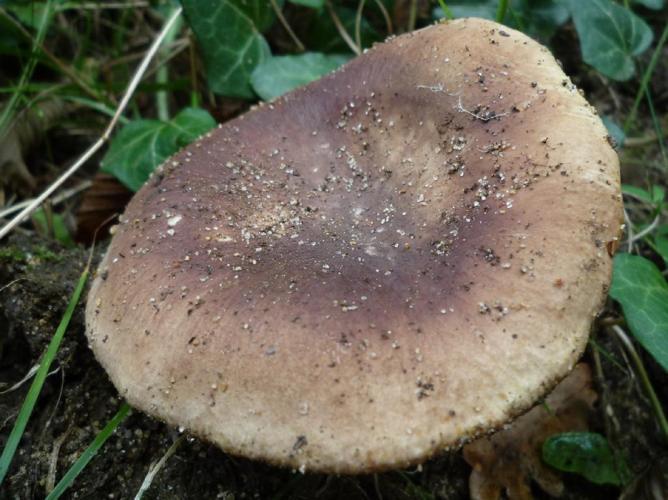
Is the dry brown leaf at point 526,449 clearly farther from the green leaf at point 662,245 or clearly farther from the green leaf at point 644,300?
the green leaf at point 662,245

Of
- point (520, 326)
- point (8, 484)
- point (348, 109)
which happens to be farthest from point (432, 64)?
point (8, 484)

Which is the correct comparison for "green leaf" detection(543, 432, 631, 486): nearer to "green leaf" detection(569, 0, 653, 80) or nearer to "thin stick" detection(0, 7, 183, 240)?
"green leaf" detection(569, 0, 653, 80)

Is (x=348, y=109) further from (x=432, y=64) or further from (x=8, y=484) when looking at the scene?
(x=8, y=484)

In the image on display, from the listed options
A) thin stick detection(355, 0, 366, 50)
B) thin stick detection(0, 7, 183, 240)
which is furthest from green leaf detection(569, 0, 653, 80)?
thin stick detection(0, 7, 183, 240)

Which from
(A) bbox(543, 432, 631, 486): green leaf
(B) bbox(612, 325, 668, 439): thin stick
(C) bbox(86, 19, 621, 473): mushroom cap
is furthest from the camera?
(B) bbox(612, 325, 668, 439): thin stick

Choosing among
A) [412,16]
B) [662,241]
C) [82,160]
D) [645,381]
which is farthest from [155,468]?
[412,16]

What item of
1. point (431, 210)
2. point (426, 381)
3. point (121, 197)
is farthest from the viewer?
point (121, 197)

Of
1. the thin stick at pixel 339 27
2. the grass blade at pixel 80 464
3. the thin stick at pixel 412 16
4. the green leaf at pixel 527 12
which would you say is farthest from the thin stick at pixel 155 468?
the thin stick at pixel 412 16
